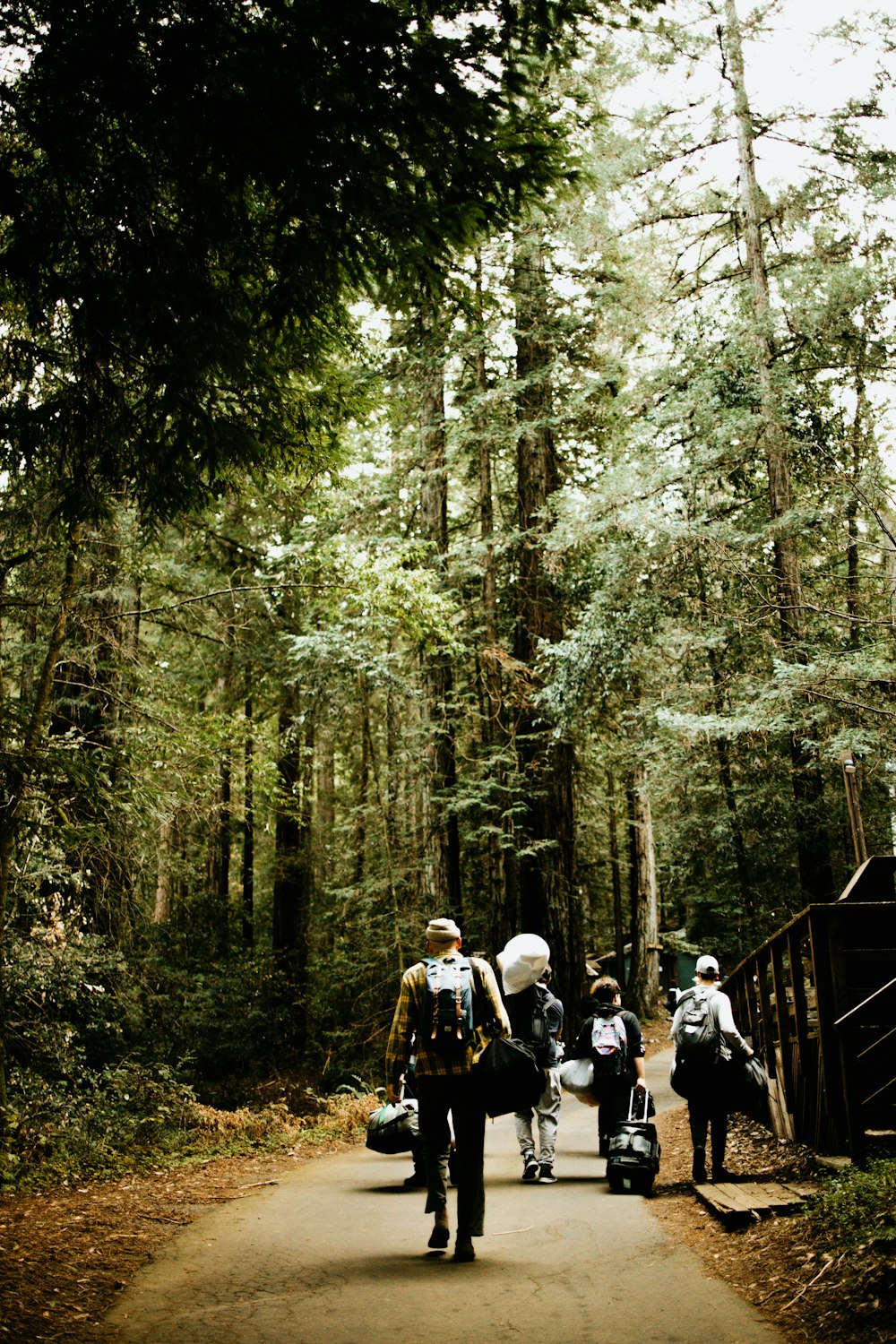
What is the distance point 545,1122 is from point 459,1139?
3.31m

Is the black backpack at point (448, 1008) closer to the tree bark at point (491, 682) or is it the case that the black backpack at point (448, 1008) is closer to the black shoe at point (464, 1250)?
the black shoe at point (464, 1250)

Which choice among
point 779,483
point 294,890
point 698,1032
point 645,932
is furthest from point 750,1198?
point 645,932

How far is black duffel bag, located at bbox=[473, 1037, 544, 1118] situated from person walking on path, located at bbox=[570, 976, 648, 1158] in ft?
9.75

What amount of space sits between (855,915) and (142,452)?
5.93 m

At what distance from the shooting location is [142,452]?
247 inches

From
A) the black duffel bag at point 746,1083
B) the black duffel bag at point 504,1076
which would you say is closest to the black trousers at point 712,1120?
the black duffel bag at point 746,1083

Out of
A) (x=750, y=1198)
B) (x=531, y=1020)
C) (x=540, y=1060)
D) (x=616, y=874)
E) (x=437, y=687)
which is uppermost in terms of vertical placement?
(x=437, y=687)

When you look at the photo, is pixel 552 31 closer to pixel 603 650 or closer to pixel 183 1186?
pixel 183 1186

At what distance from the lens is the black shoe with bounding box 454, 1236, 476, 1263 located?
5578 mm

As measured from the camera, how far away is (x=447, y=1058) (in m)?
5.74

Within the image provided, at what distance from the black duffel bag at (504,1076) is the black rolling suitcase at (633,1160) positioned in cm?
239

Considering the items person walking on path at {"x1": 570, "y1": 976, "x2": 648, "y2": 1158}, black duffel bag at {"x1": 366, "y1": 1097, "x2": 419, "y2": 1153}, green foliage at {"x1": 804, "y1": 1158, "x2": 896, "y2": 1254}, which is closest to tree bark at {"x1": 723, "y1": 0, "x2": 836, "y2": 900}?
person walking on path at {"x1": 570, "y1": 976, "x2": 648, "y2": 1158}

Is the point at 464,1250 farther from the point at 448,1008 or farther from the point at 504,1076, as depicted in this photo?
the point at 448,1008

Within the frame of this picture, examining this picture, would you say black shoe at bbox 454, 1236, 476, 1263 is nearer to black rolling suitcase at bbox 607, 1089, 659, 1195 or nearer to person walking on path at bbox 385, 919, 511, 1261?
person walking on path at bbox 385, 919, 511, 1261
